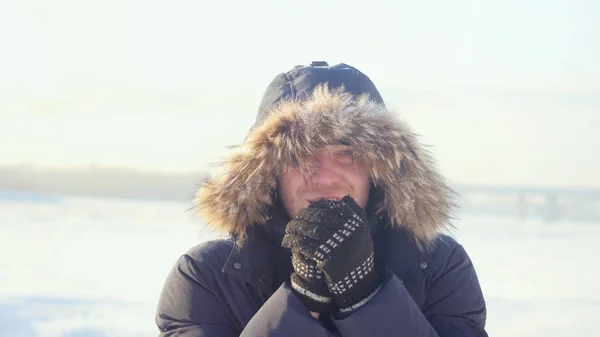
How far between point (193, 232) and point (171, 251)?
1360mm

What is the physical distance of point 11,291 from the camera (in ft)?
15.1

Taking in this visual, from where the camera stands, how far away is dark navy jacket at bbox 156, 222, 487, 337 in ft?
5.19

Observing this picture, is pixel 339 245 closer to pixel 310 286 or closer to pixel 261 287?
pixel 310 286

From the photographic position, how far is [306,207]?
156 cm

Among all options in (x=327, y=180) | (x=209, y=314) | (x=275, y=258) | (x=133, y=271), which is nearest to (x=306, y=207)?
(x=327, y=180)

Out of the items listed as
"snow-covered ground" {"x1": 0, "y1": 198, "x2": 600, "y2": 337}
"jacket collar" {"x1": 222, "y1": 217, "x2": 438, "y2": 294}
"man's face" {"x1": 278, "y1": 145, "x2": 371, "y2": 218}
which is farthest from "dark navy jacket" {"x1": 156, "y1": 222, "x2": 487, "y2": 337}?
"snow-covered ground" {"x1": 0, "y1": 198, "x2": 600, "y2": 337}

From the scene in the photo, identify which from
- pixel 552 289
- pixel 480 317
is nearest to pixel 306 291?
pixel 480 317

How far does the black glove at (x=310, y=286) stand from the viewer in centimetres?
146

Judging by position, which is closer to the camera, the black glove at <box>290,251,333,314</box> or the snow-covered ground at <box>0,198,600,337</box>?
the black glove at <box>290,251,333,314</box>

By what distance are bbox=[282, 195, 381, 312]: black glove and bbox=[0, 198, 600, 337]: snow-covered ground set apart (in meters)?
1.38

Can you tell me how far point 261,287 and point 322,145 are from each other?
1.18 feet

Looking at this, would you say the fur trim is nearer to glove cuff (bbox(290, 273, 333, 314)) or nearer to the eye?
the eye

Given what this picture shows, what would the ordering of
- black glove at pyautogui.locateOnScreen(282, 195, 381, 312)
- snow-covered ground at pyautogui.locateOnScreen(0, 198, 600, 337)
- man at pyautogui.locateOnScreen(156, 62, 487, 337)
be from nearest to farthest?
black glove at pyautogui.locateOnScreen(282, 195, 381, 312) < man at pyautogui.locateOnScreen(156, 62, 487, 337) < snow-covered ground at pyautogui.locateOnScreen(0, 198, 600, 337)

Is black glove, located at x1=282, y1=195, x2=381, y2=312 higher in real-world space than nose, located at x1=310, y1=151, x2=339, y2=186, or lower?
lower
